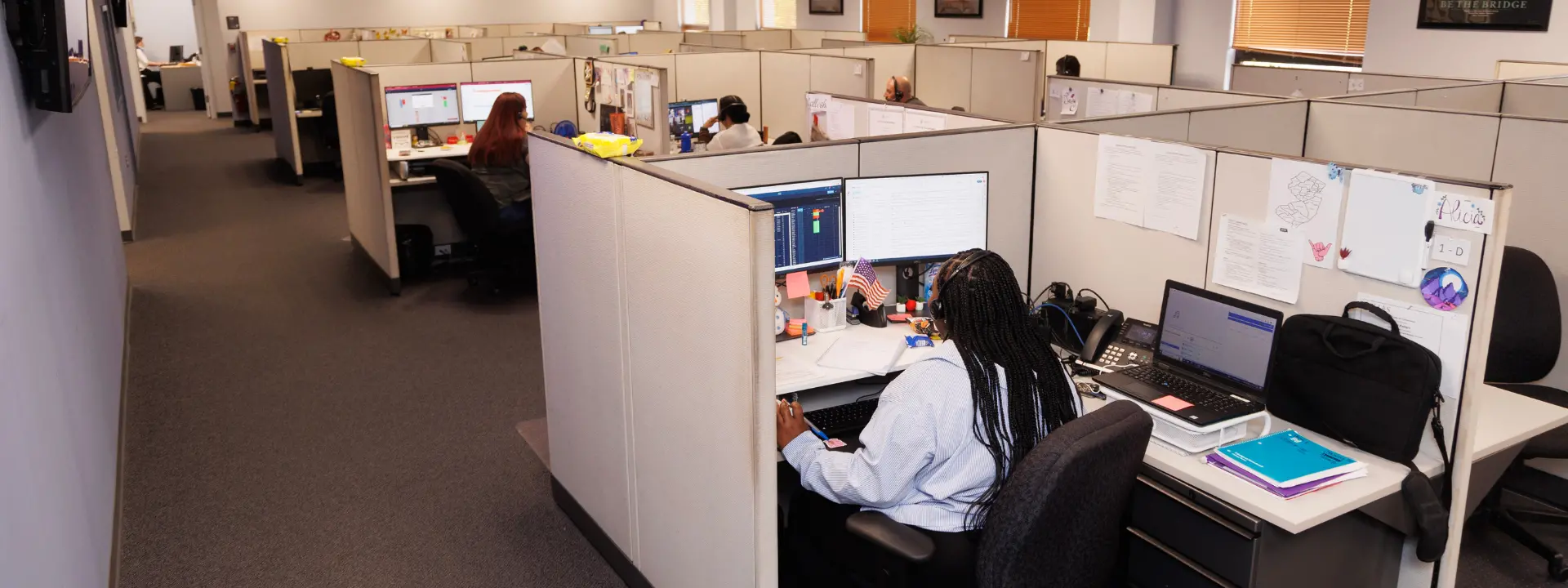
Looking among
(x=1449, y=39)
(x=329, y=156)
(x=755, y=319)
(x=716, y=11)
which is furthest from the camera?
(x=716, y=11)

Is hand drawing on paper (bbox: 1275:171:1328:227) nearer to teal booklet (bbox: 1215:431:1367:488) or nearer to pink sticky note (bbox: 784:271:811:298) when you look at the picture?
teal booklet (bbox: 1215:431:1367:488)

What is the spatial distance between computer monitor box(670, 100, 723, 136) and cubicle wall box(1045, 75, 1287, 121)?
1852 mm

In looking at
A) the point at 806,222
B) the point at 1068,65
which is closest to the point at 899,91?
the point at 1068,65

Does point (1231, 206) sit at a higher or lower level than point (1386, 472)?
higher

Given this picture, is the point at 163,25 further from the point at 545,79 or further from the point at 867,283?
the point at 867,283

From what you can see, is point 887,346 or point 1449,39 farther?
point 1449,39

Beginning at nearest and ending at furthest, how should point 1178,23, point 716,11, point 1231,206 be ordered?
point 1231,206 → point 1178,23 → point 716,11

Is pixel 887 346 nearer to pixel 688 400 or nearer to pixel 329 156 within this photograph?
pixel 688 400

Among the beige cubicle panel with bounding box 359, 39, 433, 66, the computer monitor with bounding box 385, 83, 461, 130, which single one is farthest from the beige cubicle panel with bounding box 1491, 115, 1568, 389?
the beige cubicle panel with bounding box 359, 39, 433, 66

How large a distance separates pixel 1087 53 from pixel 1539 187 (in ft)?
14.7

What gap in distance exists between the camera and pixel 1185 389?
2.25 m

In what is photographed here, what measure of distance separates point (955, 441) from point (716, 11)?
12.2 m

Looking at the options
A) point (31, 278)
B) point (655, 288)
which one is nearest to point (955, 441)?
point (655, 288)

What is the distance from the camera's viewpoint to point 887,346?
104 inches
